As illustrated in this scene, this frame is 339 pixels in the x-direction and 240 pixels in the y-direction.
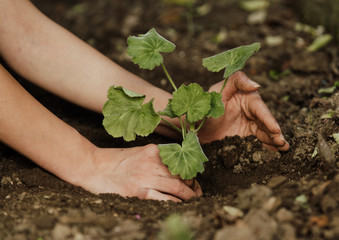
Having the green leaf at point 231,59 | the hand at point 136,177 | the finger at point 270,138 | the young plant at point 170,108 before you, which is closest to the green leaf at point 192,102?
the young plant at point 170,108

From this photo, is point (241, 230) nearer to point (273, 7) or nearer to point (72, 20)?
point (273, 7)

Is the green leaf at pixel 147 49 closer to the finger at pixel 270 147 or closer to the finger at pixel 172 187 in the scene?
the finger at pixel 172 187

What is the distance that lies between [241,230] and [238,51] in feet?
2.66

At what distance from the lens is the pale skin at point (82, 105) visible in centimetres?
190

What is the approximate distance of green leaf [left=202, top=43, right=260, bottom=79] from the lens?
1.84 m

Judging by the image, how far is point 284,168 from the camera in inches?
78.8

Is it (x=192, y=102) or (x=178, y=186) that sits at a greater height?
(x=192, y=102)

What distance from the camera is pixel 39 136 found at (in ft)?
6.35

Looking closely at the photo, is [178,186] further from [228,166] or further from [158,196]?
[228,166]

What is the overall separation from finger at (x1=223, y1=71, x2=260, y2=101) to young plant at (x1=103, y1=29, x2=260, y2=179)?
155 millimetres

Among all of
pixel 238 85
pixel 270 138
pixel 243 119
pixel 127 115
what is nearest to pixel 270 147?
pixel 270 138

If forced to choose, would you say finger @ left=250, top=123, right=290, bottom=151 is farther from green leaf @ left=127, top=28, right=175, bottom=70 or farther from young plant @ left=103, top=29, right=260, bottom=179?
green leaf @ left=127, top=28, right=175, bottom=70

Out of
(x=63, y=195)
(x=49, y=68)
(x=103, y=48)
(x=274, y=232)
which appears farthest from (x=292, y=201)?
(x=103, y=48)

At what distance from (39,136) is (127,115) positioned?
15.2 inches
